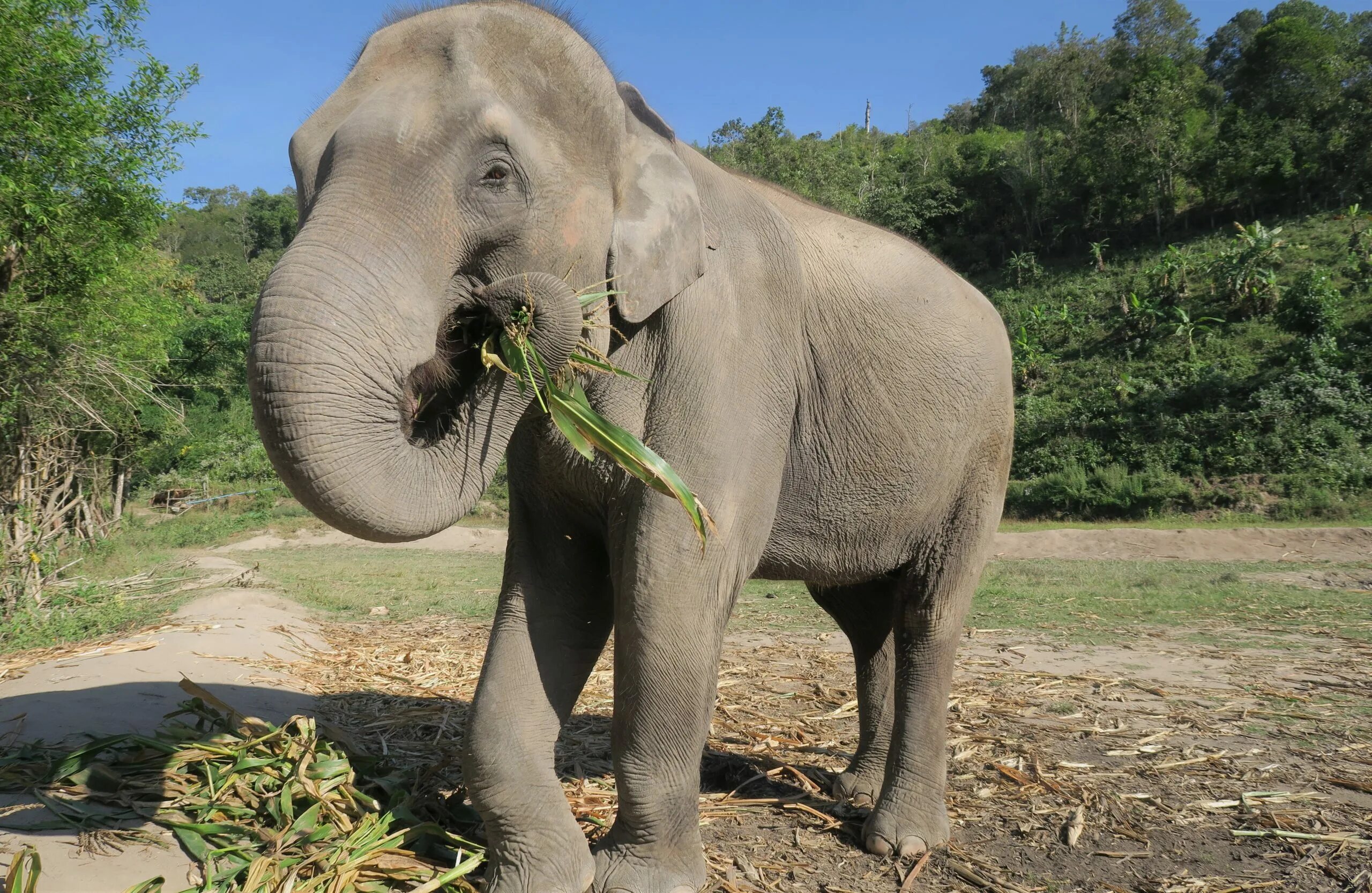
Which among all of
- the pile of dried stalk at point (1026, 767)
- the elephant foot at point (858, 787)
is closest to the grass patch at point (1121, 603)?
the pile of dried stalk at point (1026, 767)

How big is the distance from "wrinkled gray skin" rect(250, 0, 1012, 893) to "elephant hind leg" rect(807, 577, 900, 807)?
0.02m

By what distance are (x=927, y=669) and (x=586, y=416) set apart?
212cm

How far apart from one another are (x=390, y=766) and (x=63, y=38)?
7.77 metres

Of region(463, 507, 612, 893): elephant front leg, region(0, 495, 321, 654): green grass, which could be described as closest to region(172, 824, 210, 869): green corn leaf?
region(463, 507, 612, 893): elephant front leg

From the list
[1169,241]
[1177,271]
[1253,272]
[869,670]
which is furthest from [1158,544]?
[1169,241]

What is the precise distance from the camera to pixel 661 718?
2.84 meters

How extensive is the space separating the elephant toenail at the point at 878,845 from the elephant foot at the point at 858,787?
0.44m

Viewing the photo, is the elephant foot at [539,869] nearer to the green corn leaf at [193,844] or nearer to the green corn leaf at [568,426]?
the green corn leaf at [193,844]

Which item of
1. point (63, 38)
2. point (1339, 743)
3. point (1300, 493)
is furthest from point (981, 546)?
point (1300, 493)

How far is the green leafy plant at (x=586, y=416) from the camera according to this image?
2.40m

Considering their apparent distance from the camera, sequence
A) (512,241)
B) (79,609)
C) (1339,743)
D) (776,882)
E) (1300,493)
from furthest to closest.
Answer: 1. (1300,493)
2. (79,609)
3. (1339,743)
4. (776,882)
5. (512,241)

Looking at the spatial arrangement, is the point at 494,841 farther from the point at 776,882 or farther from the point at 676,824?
the point at 776,882

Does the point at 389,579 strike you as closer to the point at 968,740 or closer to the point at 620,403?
the point at 968,740

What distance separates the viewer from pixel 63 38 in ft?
27.0
